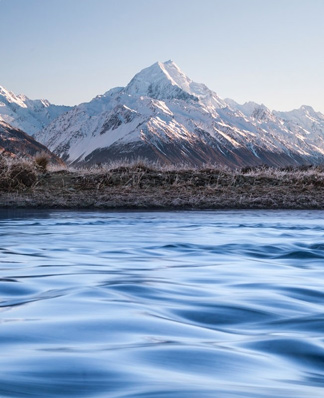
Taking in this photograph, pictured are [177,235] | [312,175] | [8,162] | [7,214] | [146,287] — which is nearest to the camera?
[146,287]

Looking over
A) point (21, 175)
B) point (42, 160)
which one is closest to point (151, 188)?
point (21, 175)

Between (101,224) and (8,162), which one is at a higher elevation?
(8,162)

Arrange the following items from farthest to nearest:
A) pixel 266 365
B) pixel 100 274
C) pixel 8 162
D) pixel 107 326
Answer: pixel 8 162 → pixel 100 274 → pixel 107 326 → pixel 266 365

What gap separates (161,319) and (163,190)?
1450cm

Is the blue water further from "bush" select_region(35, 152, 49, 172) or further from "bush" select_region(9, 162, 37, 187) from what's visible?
"bush" select_region(35, 152, 49, 172)

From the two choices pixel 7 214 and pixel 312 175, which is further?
pixel 312 175

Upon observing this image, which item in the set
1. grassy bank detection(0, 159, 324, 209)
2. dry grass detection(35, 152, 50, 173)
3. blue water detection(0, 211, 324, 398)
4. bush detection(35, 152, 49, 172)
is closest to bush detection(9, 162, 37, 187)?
grassy bank detection(0, 159, 324, 209)

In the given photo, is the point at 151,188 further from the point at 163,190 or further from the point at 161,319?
the point at 161,319

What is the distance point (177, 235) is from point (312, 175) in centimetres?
1347

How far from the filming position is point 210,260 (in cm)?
696

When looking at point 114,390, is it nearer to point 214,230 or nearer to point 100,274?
point 100,274

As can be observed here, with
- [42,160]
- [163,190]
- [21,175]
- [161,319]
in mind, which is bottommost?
[161,319]

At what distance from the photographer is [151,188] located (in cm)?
1856

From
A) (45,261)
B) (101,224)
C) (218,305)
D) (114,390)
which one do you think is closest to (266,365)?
(114,390)
